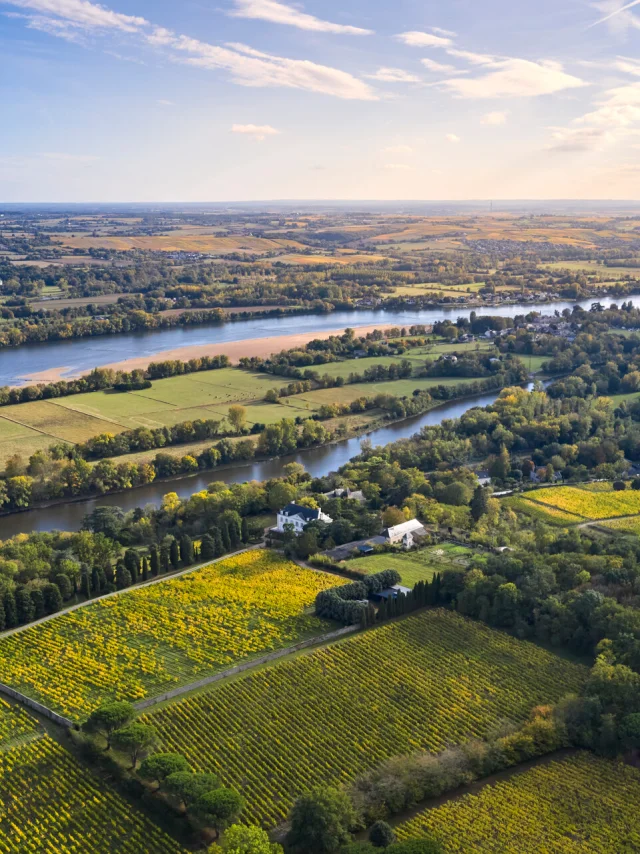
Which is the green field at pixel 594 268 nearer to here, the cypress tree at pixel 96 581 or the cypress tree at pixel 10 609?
the cypress tree at pixel 96 581

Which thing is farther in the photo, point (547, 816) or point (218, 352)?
point (218, 352)

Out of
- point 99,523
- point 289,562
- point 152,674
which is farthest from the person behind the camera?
point 99,523

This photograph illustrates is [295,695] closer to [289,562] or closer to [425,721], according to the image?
[425,721]

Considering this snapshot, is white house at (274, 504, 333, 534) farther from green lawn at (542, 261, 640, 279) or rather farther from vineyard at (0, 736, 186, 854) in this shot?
green lawn at (542, 261, 640, 279)

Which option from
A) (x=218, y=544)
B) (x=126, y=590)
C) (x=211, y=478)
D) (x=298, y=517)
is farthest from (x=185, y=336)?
(x=126, y=590)

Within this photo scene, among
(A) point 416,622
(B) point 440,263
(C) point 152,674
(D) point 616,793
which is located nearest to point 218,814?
(C) point 152,674

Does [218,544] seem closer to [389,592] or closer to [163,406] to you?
[389,592]

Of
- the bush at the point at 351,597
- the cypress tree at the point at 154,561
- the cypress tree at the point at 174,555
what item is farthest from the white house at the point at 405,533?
the cypress tree at the point at 154,561
